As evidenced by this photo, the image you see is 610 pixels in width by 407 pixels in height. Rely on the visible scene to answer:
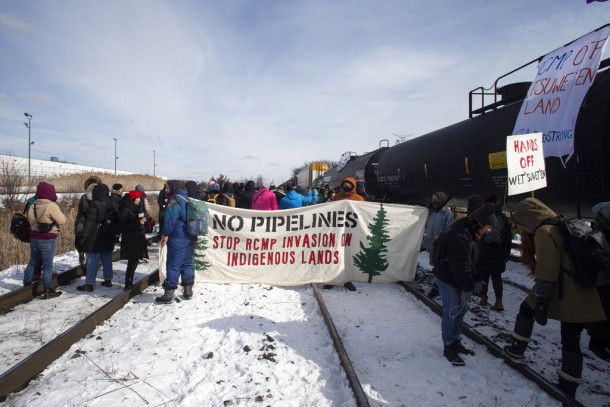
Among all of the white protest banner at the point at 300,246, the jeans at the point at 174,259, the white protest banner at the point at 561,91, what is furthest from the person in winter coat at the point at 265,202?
the white protest banner at the point at 561,91

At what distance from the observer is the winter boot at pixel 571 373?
3.19 meters

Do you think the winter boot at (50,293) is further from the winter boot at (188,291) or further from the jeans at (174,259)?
the winter boot at (188,291)

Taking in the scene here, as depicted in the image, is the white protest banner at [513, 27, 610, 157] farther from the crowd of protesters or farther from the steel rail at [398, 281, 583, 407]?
the steel rail at [398, 281, 583, 407]

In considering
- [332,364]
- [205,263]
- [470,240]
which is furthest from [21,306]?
[470,240]

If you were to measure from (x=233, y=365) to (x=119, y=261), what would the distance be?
21.8ft

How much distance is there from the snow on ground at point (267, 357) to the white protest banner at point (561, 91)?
9.58 ft

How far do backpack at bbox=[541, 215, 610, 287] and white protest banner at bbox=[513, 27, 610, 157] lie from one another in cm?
257

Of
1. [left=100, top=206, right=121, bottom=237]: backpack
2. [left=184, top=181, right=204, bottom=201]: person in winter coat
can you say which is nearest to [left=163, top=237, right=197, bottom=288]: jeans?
[left=184, top=181, right=204, bottom=201]: person in winter coat

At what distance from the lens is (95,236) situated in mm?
6176

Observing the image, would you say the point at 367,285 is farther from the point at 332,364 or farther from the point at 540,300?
the point at 540,300

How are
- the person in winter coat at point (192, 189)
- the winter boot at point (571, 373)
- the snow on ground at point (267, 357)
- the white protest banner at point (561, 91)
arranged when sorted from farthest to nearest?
the person in winter coat at point (192, 189) → the white protest banner at point (561, 91) → the snow on ground at point (267, 357) → the winter boot at point (571, 373)

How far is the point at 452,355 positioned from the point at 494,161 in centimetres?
425

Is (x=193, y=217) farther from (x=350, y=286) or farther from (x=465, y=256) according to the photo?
(x=465, y=256)

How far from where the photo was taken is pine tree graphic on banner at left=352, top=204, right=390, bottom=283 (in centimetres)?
695
